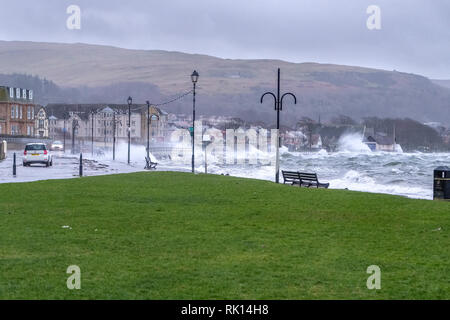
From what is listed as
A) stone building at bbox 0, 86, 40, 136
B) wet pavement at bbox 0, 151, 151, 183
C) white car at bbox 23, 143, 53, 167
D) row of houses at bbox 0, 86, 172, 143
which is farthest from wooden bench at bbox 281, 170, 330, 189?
row of houses at bbox 0, 86, 172, 143

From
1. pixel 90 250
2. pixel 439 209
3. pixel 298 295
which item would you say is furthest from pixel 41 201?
pixel 298 295

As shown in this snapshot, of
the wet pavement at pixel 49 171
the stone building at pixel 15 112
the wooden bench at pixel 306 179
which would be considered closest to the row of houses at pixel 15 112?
the stone building at pixel 15 112

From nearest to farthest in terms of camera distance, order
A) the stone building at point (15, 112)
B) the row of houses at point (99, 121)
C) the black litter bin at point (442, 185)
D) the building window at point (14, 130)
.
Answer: the black litter bin at point (442, 185)
the stone building at point (15, 112)
the building window at point (14, 130)
the row of houses at point (99, 121)

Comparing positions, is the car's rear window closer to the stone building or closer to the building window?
the stone building

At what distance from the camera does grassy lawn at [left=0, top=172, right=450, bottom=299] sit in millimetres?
8594

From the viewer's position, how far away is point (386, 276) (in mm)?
9406

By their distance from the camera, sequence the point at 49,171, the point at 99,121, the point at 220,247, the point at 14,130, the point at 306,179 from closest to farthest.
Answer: the point at 220,247
the point at 306,179
the point at 49,171
the point at 14,130
the point at 99,121

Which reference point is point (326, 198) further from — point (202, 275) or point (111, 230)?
point (202, 275)

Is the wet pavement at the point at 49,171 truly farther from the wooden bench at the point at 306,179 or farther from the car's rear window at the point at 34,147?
the wooden bench at the point at 306,179

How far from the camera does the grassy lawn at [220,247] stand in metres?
8.59

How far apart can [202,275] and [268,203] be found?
11.0 m

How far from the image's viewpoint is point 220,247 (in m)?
11.6

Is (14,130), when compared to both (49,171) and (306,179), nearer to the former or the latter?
(49,171)

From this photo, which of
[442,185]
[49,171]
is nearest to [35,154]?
[49,171]
